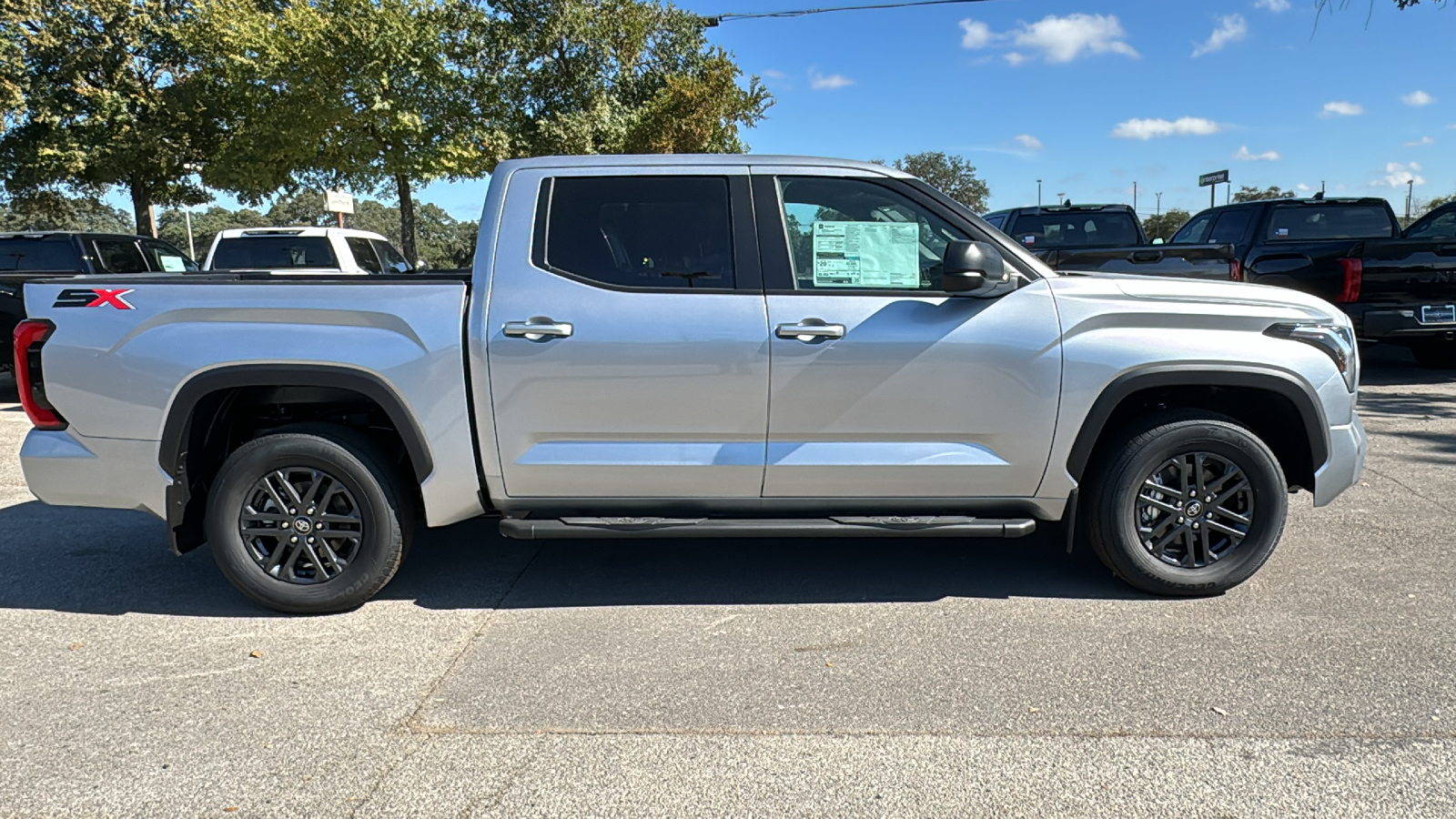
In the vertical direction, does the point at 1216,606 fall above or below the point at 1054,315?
below

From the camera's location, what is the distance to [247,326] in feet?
12.6

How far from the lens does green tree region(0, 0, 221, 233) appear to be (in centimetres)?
2023

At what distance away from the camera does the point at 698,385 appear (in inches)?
152

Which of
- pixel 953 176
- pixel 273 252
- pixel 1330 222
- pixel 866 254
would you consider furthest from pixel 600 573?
pixel 953 176

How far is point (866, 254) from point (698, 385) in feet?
2.99

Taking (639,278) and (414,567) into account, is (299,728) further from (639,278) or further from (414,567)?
(639,278)

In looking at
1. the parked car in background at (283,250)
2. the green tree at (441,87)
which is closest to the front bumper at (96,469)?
the parked car in background at (283,250)

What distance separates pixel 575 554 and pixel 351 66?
17.8 metres

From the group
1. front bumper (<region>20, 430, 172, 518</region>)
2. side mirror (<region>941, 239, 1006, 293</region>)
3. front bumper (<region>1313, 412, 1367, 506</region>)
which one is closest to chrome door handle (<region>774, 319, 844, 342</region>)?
side mirror (<region>941, 239, 1006, 293</region>)

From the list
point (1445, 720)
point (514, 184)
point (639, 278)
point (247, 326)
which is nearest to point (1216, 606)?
point (1445, 720)

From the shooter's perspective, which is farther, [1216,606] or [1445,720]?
[1216,606]

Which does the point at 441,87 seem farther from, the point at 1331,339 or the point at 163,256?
the point at 1331,339

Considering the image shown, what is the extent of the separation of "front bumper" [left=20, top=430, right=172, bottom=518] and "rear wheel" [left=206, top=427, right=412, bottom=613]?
260 millimetres

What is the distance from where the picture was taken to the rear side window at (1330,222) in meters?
10.4
